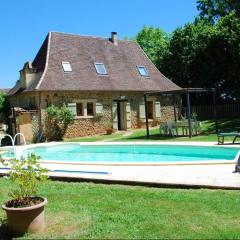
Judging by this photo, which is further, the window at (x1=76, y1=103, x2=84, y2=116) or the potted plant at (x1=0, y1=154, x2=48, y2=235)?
the window at (x1=76, y1=103, x2=84, y2=116)

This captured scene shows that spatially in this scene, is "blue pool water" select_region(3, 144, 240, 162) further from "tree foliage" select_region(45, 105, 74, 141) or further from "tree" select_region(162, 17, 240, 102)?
"tree" select_region(162, 17, 240, 102)

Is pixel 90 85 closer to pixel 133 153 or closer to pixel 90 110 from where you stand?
pixel 90 110

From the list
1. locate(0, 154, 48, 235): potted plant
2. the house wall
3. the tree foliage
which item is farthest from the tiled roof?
→ locate(0, 154, 48, 235): potted plant

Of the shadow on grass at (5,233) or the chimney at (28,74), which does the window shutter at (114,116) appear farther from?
the shadow on grass at (5,233)

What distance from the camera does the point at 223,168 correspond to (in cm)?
1033

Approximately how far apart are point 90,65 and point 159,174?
19.4 metres

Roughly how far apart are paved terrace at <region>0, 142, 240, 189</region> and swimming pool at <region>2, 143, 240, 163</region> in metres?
2.16

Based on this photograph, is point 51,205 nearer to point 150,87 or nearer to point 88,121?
point 88,121

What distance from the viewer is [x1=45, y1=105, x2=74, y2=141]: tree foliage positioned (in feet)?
81.7

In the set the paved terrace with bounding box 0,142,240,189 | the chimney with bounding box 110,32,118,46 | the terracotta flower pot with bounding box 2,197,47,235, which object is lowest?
the paved terrace with bounding box 0,142,240,189

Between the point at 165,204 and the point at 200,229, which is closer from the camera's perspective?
the point at 200,229

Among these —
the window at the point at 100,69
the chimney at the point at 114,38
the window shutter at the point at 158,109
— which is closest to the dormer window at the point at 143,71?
the window shutter at the point at 158,109

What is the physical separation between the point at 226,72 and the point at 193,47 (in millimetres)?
3633

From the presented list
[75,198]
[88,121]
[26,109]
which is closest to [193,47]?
[88,121]
